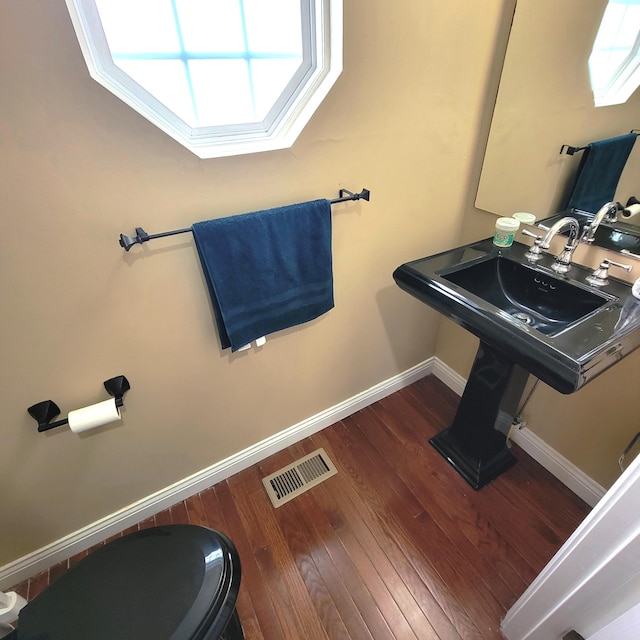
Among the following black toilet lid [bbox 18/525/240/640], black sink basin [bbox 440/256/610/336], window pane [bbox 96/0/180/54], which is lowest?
black toilet lid [bbox 18/525/240/640]

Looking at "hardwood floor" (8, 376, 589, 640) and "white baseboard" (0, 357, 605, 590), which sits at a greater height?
"white baseboard" (0, 357, 605, 590)

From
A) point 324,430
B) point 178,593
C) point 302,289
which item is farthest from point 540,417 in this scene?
point 178,593

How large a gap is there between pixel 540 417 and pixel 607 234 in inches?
31.5

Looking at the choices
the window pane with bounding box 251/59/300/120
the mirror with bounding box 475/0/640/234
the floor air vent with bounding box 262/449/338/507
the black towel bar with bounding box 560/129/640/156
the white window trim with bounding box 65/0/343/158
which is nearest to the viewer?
the white window trim with bounding box 65/0/343/158

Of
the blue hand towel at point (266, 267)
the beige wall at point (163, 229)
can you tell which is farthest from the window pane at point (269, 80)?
the blue hand towel at point (266, 267)

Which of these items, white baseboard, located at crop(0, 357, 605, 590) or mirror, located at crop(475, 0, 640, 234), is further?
white baseboard, located at crop(0, 357, 605, 590)

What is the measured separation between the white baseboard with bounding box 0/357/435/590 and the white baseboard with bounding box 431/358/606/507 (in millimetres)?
614

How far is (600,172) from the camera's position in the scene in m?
1.23

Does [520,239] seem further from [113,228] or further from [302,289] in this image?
[113,228]

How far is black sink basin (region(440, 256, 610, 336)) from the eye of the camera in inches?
46.9

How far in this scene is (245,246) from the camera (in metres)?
1.09

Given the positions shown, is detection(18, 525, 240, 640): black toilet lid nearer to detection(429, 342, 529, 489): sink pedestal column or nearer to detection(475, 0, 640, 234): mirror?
detection(429, 342, 529, 489): sink pedestal column

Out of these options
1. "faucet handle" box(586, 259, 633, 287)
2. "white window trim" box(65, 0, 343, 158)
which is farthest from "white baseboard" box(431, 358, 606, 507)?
"white window trim" box(65, 0, 343, 158)

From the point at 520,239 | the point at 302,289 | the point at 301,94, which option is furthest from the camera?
the point at 520,239
